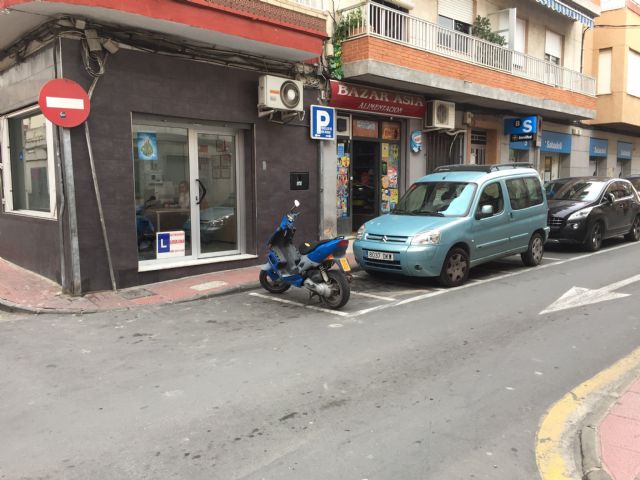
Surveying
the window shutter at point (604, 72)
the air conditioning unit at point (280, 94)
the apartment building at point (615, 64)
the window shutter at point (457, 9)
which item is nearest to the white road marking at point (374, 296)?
the air conditioning unit at point (280, 94)

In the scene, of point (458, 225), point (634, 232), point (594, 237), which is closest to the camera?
point (458, 225)

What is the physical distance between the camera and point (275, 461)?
325cm

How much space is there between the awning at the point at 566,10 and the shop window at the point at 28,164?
14412 mm

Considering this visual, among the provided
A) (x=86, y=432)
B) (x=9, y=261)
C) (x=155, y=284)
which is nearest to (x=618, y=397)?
(x=86, y=432)

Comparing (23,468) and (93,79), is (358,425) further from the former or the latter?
(93,79)

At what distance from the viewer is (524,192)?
9.78 meters

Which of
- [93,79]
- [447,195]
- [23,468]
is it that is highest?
[93,79]

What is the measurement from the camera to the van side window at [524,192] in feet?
31.0

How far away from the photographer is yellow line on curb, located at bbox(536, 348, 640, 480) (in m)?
3.22

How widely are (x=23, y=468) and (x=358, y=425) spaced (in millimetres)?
2163

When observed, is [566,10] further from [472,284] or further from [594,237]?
[472,284]

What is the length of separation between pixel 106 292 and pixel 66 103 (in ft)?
9.30

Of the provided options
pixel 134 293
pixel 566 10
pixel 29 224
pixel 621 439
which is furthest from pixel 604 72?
pixel 621 439

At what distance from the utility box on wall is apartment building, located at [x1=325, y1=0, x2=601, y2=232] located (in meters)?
0.96
